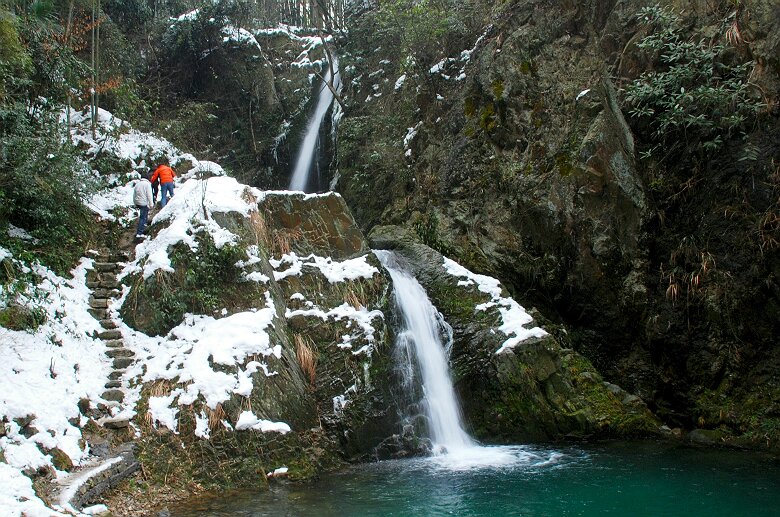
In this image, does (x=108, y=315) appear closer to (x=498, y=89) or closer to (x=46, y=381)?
(x=46, y=381)

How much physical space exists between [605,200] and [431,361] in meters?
5.07

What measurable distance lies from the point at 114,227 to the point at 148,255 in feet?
8.75

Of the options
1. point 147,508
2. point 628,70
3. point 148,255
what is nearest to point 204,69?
point 148,255

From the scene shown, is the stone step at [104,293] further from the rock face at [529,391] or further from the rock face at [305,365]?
the rock face at [529,391]

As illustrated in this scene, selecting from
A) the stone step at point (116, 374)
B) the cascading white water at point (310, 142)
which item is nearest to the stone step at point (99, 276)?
the stone step at point (116, 374)

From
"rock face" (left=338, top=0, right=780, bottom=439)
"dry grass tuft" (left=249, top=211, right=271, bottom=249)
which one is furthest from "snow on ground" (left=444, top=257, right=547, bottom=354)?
"dry grass tuft" (left=249, top=211, right=271, bottom=249)

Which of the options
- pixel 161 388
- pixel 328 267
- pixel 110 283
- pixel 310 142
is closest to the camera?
pixel 161 388

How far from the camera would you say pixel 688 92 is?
35.7ft

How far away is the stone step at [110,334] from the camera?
346 inches

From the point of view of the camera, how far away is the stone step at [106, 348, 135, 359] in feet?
27.8

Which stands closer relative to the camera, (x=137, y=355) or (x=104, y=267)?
(x=137, y=355)

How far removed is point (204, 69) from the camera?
21.4 meters

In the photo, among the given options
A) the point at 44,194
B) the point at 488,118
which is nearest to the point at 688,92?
the point at 488,118

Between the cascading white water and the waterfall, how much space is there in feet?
31.4
